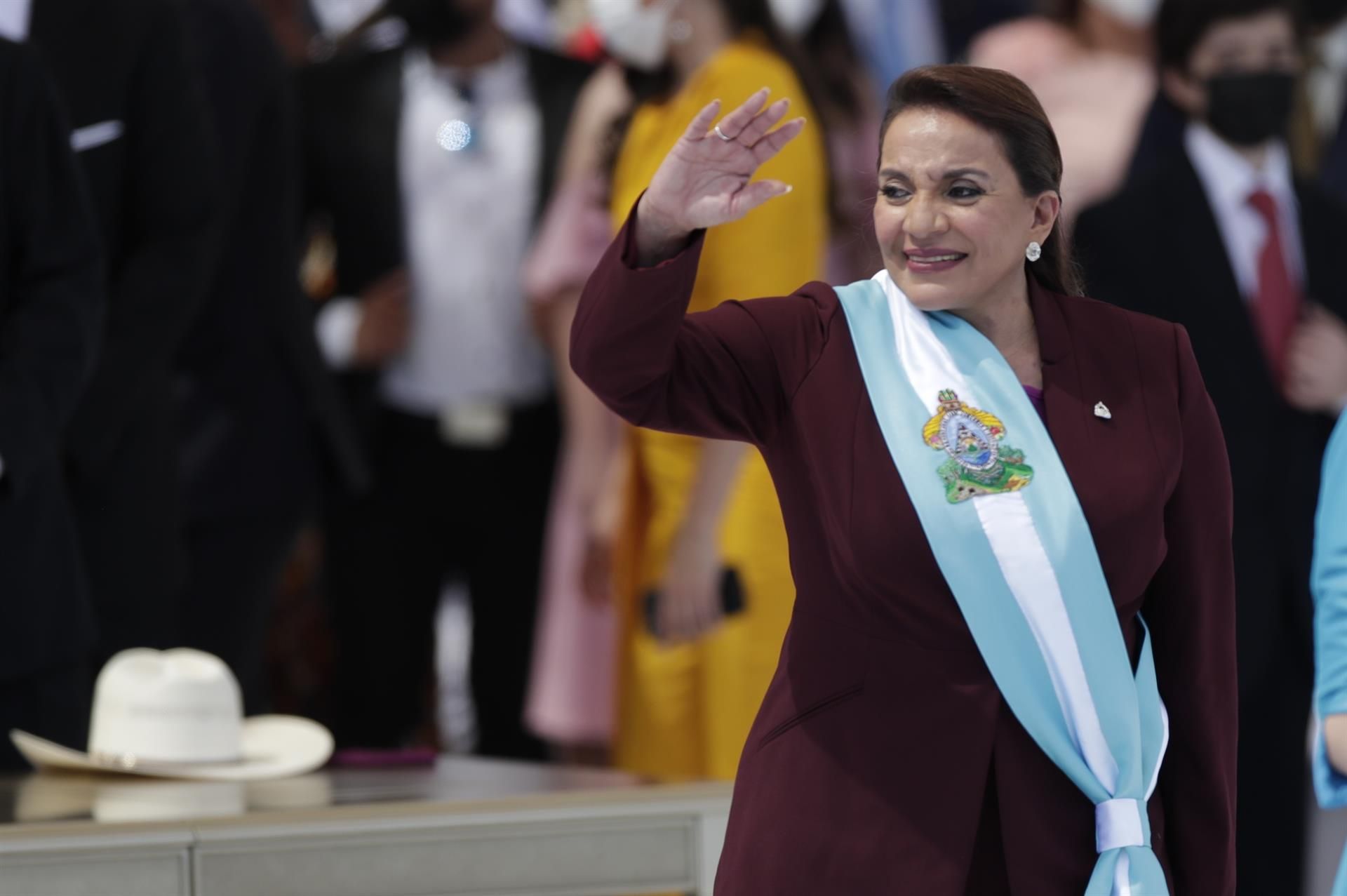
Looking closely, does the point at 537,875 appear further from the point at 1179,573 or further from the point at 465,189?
the point at 465,189

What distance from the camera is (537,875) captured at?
315 centimetres

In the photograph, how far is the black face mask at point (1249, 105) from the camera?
4.54 meters

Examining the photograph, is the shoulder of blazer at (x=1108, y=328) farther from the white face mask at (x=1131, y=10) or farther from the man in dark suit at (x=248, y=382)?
the white face mask at (x=1131, y=10)

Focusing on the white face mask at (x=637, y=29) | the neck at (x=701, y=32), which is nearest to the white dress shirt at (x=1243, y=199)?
the neck at (x=701, y=32)

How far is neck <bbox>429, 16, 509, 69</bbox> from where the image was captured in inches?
202

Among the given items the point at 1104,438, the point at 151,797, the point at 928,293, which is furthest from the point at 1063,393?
the point at 151,797

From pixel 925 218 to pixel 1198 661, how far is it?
1.79 ft

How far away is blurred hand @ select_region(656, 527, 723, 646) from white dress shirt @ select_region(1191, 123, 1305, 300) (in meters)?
1.23

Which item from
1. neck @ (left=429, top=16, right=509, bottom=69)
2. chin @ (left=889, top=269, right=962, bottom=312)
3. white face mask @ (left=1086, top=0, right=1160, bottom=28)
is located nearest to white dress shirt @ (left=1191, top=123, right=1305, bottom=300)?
white face mask @ (left=1086, top=0, right=1160, bottom=28)

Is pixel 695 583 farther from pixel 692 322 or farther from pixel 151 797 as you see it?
pixel 692 322

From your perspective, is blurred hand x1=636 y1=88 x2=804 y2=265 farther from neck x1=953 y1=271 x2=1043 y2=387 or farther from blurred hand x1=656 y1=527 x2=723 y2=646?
blurred hand x1=656 y1=527 x2=723 y2=646

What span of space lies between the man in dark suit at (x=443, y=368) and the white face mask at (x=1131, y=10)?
118 cm

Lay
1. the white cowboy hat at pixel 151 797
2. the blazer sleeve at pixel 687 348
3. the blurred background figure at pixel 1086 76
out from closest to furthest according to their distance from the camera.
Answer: the blazer sleeve at pixel 687 348
the white cowboy hat at pixel 151 797
the blurred background figure at pixel 1086 76

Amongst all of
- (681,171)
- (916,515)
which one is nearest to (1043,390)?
(916,515)
